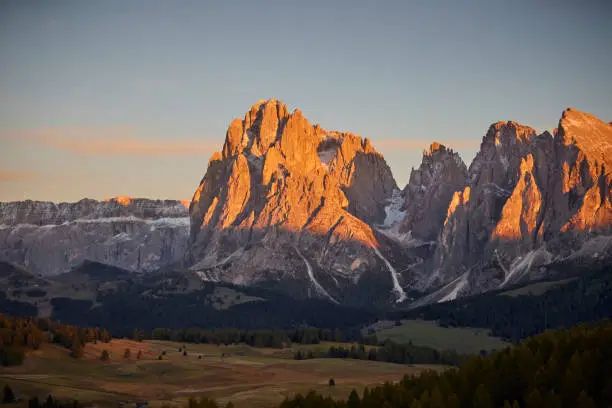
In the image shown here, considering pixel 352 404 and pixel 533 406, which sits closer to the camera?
pixel 533 406

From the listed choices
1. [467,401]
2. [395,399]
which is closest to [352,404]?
[395,399]

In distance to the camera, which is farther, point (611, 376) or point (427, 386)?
point (427, 386)

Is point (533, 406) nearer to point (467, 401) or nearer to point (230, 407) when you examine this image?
point (467, 401)

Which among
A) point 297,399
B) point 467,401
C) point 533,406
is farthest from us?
point 297,399

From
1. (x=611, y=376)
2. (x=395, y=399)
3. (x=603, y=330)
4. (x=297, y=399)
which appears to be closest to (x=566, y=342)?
(x=603, y=330)

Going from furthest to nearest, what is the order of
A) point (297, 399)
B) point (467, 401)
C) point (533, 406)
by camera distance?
point (297, 399), point (467, 401), point (533, 406)

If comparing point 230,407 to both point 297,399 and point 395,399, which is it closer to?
point 297,399

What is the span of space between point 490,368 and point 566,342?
49.6ft

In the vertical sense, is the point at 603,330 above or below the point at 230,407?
above

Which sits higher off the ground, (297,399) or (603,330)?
(603,330)

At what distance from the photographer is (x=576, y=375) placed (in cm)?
17350

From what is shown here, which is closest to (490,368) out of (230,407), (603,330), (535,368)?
(535,368)

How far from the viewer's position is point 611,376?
175 meters

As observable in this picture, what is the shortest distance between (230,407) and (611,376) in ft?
204
